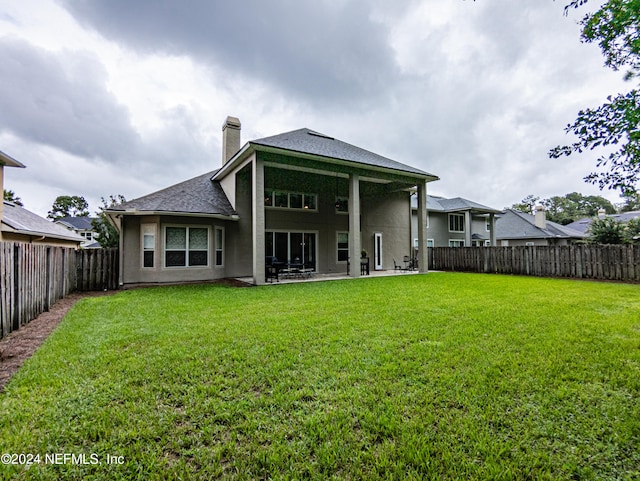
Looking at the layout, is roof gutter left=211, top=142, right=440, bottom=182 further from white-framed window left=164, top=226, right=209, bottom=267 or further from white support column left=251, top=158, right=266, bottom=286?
white-framed window left=164, top=226, right=209, bottom=267

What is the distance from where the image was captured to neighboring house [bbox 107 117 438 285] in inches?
437

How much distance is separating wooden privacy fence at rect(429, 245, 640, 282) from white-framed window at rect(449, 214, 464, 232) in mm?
7662

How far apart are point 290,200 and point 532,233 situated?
76.5 feet

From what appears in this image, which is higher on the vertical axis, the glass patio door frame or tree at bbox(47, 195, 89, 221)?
tree at bbox(47, 195, 89, 221)

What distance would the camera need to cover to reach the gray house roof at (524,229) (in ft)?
82.5

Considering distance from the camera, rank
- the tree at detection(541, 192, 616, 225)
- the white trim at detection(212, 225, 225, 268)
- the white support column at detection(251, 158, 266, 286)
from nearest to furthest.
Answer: the white support column at detection(251, 158, 266, 286) → the white trim at detection(212, 225, 225, 268) → the tree at detection(541, 192, 616, 225)

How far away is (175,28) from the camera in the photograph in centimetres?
1022

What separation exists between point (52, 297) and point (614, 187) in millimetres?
11509

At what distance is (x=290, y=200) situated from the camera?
1426cm

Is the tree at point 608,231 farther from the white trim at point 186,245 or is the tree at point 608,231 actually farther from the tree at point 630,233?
the white trim at point 186,245

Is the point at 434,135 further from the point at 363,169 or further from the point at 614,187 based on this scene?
the point at 614,187

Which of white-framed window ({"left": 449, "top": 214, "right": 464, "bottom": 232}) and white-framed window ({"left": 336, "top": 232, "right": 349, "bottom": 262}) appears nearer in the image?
white-framed window ({"left": 336, "top": 232, "right": 349, "bottom": 262})

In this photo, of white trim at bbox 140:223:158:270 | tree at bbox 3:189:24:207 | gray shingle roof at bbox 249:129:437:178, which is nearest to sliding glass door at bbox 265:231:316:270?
gray shingle roof at bbox 249:129:437:178

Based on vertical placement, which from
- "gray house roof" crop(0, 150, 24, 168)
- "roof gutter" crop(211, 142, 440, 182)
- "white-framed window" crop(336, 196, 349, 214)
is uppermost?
"roof gutter" crop(211, 142, 440, 182)
